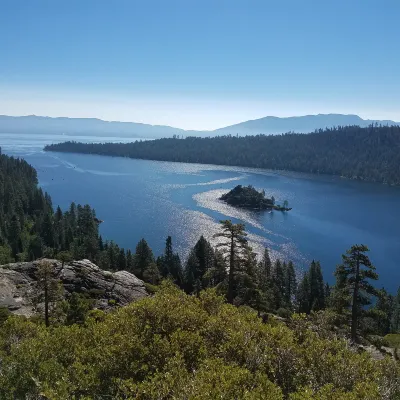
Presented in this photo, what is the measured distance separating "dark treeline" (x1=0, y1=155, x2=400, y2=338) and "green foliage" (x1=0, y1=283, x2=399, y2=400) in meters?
16.0

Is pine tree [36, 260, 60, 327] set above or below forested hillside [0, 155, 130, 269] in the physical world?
above

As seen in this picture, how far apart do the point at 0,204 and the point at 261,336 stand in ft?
533

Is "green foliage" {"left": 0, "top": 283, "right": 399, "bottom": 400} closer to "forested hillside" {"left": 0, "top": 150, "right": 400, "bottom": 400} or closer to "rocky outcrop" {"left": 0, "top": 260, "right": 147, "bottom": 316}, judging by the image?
"forested hillside" {"left": 0, "top": 150, "right": 400, "bottom": 400}

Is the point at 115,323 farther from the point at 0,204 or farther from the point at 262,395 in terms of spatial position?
the point at 0,204

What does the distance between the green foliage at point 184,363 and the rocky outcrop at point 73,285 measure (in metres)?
34.8

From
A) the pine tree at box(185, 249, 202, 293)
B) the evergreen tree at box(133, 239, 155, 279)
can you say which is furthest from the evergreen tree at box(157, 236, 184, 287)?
the evergreen tree at box(133, 239, 155, 279)

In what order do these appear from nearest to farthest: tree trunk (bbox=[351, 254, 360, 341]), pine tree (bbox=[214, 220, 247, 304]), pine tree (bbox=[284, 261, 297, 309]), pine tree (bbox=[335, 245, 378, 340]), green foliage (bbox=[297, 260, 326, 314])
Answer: pine tree (bbox=[335, 245, 378, 340]), tree trunk (bbox=[351, 254, 360, 341]), pine tree (bbox=[214, 220, 247, 304]), green foliage (bbox=[297, 260, 326, 314]), pine tree (bbox=[284, 261, 297, 309])

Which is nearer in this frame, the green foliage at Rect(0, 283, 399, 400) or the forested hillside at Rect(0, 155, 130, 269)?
the green foliage at Rect(0, 283, 399, 400)

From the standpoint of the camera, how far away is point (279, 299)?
3573 inches

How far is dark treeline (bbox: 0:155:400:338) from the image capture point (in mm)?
39519

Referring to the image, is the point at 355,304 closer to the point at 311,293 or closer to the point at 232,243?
the point at 232,243

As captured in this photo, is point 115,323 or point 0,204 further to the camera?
point 0,204

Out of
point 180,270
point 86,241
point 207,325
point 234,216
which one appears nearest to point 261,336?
point 207,325

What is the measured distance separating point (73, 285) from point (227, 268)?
36702mm
